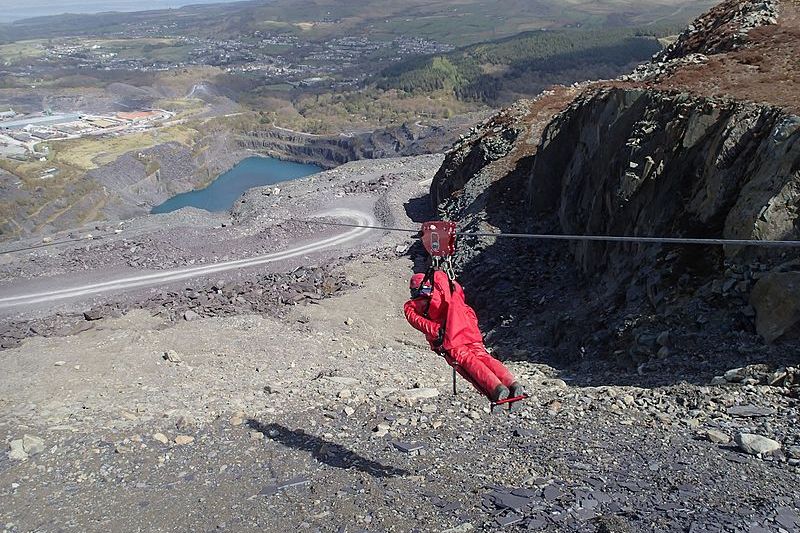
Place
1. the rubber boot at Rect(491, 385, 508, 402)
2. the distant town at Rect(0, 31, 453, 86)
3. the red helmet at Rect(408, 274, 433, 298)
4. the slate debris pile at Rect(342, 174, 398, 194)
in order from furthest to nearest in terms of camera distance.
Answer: the distant town at Rect(0, 31, 453, 86) < the slate debris pile at Rect(342, 174, 398, 194) < the red helmet at Rect(408, 274, 433, 298) < the rubber boot at Rect(491, 385, 508, 402)

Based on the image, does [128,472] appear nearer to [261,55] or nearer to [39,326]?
[39,326]

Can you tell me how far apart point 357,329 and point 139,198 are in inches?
1934

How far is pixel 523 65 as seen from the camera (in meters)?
114

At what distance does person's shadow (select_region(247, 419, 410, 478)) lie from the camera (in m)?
8.62

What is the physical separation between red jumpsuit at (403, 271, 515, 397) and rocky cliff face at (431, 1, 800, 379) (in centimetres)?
393

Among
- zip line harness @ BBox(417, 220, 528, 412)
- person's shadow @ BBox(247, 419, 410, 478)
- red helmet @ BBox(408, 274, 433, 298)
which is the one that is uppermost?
zip line harness @ BBox(417, 220, 528, 412)

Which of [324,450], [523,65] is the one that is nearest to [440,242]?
[324,450]

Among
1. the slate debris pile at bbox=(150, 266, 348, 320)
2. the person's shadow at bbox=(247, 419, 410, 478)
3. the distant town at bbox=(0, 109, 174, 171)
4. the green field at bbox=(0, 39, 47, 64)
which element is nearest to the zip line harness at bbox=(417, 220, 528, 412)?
the person's shadow at bbox=(247, 419, 410, 478)

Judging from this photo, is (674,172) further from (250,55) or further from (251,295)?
(250,55)

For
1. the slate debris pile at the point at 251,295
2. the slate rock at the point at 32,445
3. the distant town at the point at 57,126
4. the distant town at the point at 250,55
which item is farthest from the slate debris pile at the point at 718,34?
the distant town at the point at 250,55

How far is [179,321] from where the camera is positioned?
2009 centimetres

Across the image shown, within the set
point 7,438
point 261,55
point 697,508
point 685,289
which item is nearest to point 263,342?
point 7,438

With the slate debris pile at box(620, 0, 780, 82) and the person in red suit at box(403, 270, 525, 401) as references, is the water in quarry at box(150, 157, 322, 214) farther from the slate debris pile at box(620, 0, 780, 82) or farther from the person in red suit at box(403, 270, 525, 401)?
the person in red suit at box(403, 270, 525, 401)

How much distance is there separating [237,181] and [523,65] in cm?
6447
